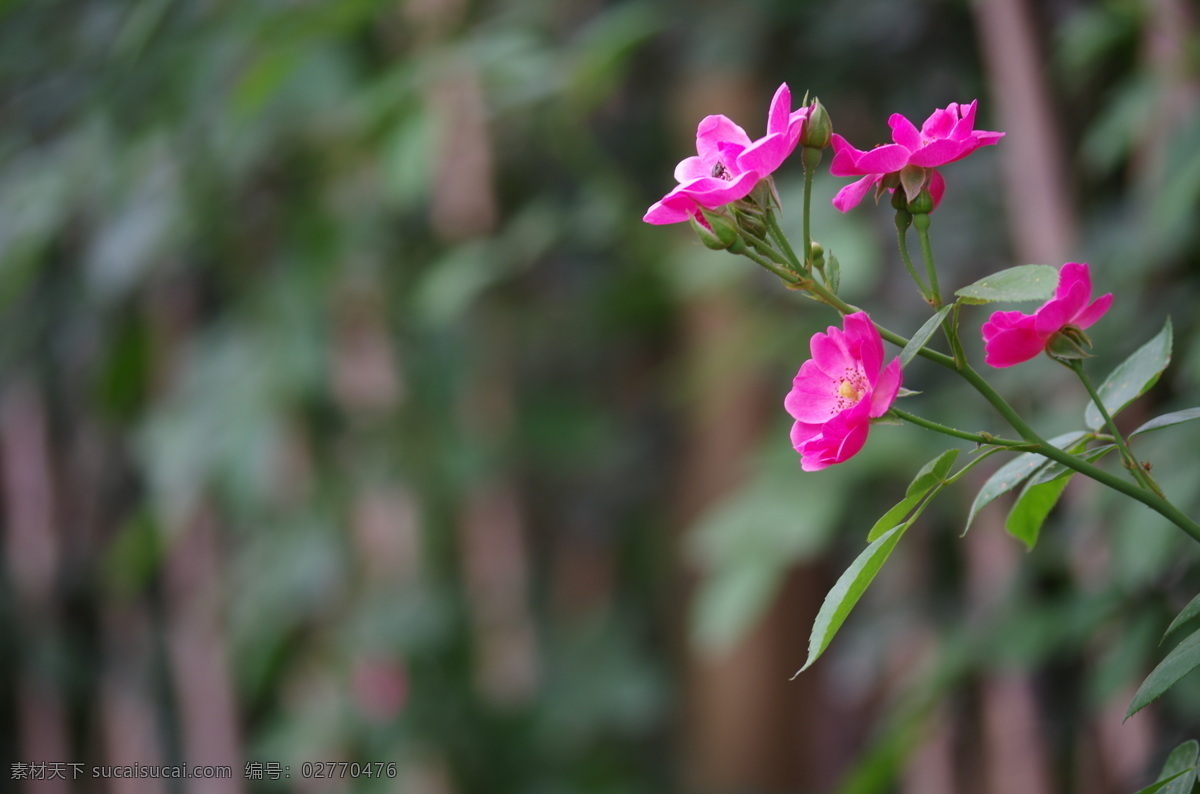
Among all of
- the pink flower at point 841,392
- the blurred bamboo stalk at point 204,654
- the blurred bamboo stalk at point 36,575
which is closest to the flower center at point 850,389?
the pink flower at point 841,392

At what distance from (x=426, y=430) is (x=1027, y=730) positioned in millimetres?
767

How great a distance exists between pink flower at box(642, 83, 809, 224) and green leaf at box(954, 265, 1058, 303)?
7cm

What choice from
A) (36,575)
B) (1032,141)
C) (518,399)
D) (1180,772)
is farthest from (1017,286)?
(36,575)

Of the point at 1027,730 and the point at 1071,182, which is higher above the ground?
the point at 1071,182

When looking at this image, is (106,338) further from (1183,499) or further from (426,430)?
(1183,499)

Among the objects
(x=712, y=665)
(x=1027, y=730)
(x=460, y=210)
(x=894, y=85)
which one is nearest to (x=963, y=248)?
(x=894, y=85)

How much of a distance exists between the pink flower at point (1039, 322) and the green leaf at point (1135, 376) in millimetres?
21

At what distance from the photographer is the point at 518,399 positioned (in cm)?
151

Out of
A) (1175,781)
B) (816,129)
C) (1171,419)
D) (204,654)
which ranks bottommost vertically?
(204,654)

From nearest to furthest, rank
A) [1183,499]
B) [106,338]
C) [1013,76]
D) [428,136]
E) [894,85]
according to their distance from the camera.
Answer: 1. [1183,499]
2. [1013,76]
3. [428,136]
4. [894,85]
5. [106,338]

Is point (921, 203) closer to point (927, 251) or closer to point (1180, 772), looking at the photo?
point (927, 251)

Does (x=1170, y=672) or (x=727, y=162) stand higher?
(x=727, y=162)

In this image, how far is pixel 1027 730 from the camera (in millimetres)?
856

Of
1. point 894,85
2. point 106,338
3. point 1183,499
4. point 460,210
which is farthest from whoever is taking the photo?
point 106,338
